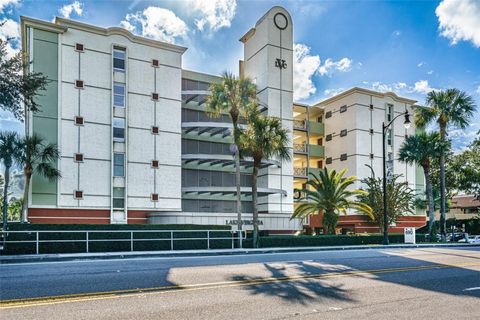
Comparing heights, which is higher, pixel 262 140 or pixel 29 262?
pixel 262 140

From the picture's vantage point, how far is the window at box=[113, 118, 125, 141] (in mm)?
33469

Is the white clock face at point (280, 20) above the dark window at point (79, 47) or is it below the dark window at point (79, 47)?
above

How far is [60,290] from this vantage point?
28.1 ft

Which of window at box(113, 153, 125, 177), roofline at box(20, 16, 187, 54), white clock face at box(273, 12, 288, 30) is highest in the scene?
white clock face at box(273, 12, 288, 30)

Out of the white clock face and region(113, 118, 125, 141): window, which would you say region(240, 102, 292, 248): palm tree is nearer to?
region(113, 118, 125, 141): window

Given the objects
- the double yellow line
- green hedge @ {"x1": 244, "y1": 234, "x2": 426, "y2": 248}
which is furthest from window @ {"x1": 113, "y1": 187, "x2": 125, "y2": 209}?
the double yellow line

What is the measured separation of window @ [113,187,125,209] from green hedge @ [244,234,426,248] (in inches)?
509

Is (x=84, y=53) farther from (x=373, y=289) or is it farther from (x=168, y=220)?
(x=373, y=289)

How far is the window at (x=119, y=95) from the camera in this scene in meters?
33.7

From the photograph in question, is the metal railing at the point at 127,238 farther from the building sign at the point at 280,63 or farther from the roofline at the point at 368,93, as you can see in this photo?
the roofline at the point at 368,93

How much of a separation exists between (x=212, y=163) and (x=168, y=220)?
311 inches

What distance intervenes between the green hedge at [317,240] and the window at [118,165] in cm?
1382

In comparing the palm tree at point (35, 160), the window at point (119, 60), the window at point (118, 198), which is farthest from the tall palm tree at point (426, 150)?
the palm tree at point (35, 160)

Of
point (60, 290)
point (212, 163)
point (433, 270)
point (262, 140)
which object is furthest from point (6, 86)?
point (212, 163)
